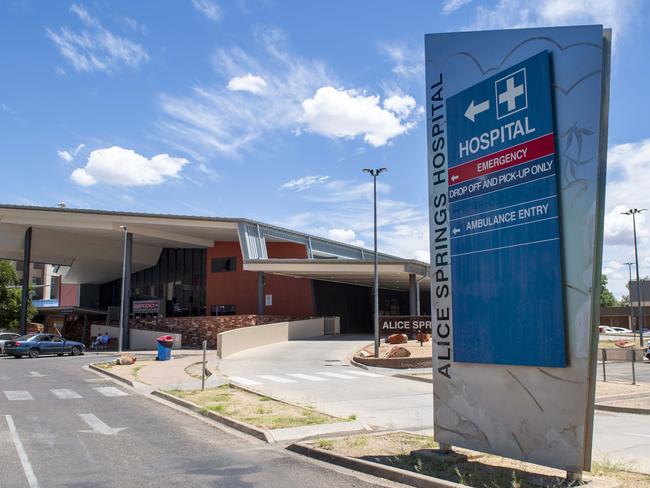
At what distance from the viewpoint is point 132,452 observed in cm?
936

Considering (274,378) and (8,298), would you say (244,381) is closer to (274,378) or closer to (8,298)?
(274,378)

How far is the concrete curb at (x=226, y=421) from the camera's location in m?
10.7

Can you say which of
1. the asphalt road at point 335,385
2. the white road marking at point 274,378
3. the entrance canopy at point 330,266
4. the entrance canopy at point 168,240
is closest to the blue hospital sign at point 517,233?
the asphalt road at point 335,385

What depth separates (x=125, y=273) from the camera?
43750mm

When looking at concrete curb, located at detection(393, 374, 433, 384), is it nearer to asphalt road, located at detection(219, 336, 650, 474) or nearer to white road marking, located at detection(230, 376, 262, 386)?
asphalt road, located at detection(219, 336, 650, 474)

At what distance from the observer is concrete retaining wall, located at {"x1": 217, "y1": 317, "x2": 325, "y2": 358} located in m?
31.8

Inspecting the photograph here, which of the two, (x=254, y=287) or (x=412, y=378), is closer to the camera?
(x=412, y=378)

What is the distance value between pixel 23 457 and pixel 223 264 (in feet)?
143

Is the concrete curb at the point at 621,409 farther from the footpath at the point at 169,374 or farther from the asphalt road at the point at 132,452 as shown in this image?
the footpath at the point at 169,374

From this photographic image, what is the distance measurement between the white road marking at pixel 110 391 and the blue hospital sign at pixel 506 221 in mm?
12503

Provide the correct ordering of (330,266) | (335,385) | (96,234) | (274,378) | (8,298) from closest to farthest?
1. (335,385)
2. (274,378)
3. (330,266)
4. (96,234)
5. (8,298)

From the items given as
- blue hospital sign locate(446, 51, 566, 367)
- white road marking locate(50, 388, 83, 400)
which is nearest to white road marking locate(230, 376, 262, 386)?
white road marking locate(50, 388, 83, 400)

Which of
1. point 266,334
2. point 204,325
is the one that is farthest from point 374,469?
point 204,325

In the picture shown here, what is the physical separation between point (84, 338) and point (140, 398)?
54062 mm
